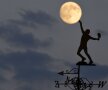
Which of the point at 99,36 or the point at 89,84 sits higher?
the point at 99,36

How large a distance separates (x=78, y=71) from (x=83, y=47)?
1.10 meters

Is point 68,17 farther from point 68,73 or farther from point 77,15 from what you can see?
point 68,73

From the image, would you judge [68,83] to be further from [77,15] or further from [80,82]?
[77,15]

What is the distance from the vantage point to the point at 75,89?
31.3 m

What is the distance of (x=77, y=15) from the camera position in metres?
31.2

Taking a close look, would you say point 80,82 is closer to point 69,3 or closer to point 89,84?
point 89,84

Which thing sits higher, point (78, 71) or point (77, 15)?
point (77, 15)

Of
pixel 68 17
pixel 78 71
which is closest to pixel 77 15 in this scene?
pixel 68 17

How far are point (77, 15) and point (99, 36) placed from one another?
1.68m

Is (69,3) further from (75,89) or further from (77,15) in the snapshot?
(75,89)

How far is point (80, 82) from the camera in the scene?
31656mm

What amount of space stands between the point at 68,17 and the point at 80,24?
37.5 inches

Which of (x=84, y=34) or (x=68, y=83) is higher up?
(x=84, y=34)

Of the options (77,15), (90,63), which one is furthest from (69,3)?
(90,63)
